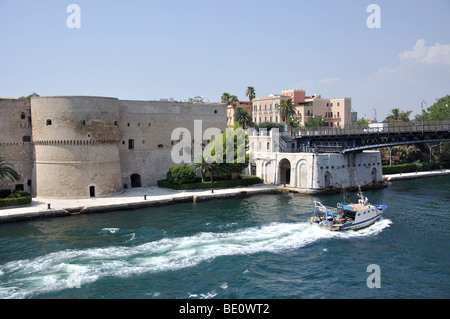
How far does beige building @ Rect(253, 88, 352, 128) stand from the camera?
8606 cm

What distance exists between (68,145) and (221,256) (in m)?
24.8

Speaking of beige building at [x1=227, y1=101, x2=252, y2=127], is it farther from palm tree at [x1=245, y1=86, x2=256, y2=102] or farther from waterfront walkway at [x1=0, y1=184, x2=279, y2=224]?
waterfront walkway at [x1=0, y1=184, x2=279, y2=224]

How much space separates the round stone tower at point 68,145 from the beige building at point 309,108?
47563mm

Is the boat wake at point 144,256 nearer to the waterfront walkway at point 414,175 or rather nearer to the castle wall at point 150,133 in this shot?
the castle wall at point 150,133

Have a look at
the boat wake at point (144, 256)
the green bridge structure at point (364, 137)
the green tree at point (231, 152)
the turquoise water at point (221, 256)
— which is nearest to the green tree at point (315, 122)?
the green bridge structure at point (364, 137)

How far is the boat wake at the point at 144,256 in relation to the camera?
877 inches

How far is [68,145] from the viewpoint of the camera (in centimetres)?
4347

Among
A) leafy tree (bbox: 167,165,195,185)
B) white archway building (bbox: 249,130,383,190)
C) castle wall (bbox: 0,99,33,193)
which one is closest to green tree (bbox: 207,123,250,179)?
leafy tree (bbox: 167,165,195,185)

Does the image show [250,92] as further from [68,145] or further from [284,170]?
[68,145]

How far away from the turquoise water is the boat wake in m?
0.06
